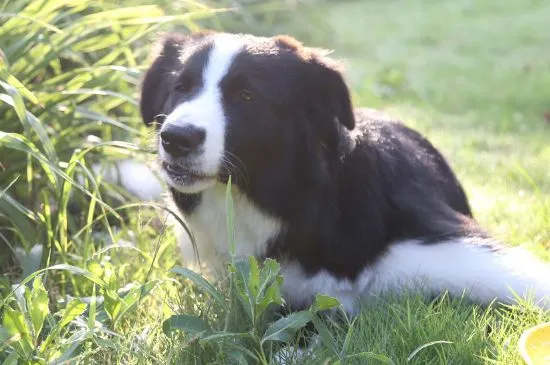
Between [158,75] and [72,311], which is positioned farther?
[158,75]

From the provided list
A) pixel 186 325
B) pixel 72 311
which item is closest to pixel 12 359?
pixel 72 311

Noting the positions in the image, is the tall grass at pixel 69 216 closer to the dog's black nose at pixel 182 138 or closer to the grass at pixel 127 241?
the grass at pixel 127 241

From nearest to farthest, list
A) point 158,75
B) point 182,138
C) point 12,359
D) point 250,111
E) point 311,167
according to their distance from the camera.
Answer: point 12,359
point 182,138
point 250,111
point 311,167
point 158,75

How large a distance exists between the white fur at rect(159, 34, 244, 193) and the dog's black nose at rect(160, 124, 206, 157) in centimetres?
2

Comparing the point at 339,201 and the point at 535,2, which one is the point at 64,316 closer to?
the point at 339,201

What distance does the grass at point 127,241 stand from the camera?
88.4 inches

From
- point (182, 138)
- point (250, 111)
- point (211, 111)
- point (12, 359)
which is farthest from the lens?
point (250, 111)

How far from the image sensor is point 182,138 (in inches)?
99.7

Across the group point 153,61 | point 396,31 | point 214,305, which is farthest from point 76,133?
point 396,31

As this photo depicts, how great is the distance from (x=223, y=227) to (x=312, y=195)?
1.31ft

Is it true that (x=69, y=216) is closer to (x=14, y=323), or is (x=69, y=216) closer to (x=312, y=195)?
(x=312, y=195)

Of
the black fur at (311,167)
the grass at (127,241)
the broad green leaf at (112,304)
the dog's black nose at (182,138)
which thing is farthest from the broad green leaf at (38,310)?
the black fur at (311,167)

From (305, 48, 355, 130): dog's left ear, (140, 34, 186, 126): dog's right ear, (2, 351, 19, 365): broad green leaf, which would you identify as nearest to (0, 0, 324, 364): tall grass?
(2, 351, 19, 365): broad green leaf

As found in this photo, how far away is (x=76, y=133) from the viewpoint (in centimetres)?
366
